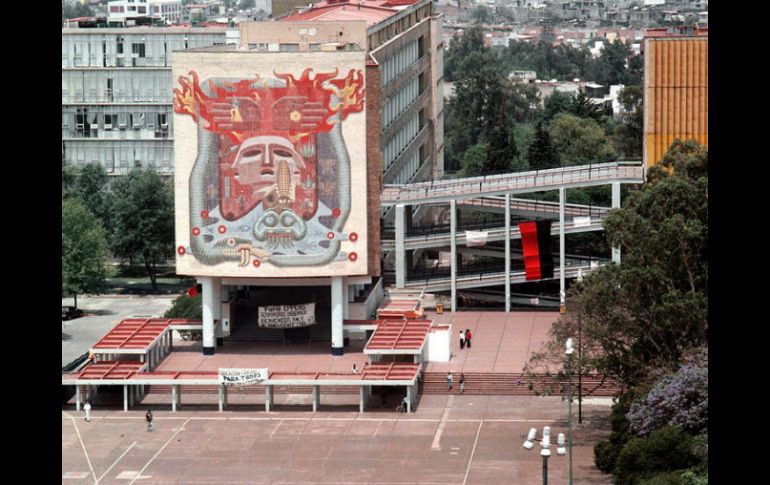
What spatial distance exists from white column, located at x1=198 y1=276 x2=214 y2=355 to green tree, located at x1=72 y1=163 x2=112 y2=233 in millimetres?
35578

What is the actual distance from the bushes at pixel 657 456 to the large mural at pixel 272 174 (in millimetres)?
28643

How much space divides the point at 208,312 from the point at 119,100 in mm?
46008

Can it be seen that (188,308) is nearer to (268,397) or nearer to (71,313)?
(71,313)

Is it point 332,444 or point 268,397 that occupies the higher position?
point 268,397

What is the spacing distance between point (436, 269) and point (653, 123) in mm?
16614

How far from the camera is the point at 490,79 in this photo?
192 meters

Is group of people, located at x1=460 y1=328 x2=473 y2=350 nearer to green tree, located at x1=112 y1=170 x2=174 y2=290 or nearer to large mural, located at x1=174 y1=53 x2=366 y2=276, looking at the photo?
large mural, located at x1=174 y1=53 x2=366 y2=276

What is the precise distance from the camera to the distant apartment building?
123688mm

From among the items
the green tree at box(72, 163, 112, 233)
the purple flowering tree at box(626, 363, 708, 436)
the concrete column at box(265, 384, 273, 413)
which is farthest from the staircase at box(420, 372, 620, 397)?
the green tree at box(72, 163, 112, 233)

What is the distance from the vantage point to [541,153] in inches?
5094

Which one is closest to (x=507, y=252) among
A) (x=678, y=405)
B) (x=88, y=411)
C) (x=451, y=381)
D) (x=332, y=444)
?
(x=451, y=381)

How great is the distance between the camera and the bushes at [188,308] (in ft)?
293
